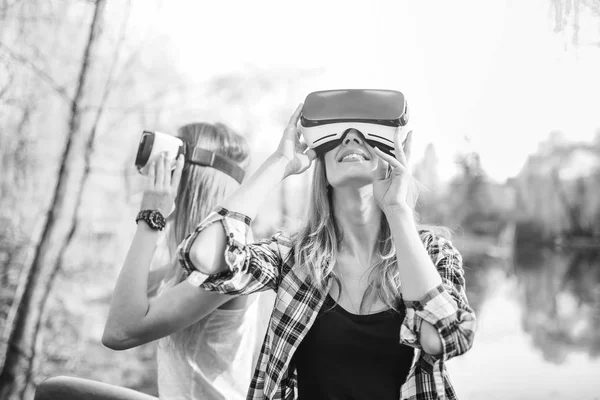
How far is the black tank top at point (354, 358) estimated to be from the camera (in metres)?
0.66

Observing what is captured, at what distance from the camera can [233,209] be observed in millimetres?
706

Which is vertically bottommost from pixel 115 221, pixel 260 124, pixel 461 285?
pixel 115 221

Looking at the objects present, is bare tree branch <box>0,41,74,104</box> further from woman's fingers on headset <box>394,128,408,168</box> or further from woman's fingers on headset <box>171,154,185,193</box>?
woman's fingers on headset <box>394,128,408,168</box>

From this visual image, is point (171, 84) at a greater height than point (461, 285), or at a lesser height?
Answer: greater

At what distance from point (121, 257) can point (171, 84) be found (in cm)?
71

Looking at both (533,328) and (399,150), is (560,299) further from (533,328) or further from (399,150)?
(399,150)

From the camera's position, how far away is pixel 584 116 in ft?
4.44

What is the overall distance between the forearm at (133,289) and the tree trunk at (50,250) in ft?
4.14

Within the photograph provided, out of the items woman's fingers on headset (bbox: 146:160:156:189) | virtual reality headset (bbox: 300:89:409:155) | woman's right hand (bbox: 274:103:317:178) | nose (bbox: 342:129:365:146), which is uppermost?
virtual reality headset (bbox: 300:89:409:155)

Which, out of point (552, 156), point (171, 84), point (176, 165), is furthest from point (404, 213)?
point (171, 84)

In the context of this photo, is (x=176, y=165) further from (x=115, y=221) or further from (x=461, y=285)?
(x=115, y=221)

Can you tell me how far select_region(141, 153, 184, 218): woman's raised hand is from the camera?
0.93m

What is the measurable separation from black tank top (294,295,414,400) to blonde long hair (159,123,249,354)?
0.37 meters

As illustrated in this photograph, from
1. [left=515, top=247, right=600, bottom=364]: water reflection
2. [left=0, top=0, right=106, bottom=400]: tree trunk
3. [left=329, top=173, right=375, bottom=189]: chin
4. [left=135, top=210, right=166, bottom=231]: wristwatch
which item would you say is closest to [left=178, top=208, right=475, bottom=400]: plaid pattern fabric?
[left=329, top=173, right=375, bottom=189]: chin
